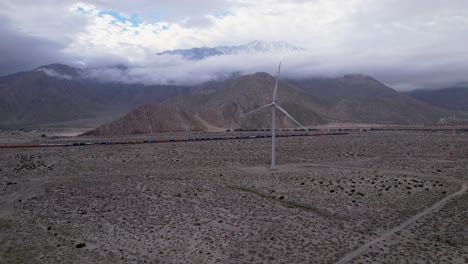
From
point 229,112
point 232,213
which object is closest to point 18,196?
point 232,213

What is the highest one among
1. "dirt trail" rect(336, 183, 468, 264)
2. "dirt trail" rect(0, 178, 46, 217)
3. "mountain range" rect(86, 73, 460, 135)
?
"mountain range" rect(86, 73, 460, 135)

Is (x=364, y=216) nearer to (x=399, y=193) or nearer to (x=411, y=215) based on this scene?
(x=411, y=215)

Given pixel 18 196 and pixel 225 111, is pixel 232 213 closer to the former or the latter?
pixel 18 196

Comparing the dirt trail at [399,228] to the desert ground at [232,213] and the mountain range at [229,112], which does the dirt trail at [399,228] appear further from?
the mountain range at [229,112]

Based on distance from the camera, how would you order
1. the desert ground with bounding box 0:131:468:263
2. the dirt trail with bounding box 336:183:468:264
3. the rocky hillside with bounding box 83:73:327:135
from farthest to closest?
the rocky hillside with bounding box 83:73:327:135
the desert ground with bounding box 0:131:468:263
the dirt trail with bounding box 336:183:468:264

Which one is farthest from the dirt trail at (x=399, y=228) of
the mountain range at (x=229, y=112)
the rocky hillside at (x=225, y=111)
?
the rocky hillside at (x=225, y=111)

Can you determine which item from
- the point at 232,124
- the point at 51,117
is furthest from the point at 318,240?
the point at 51,117

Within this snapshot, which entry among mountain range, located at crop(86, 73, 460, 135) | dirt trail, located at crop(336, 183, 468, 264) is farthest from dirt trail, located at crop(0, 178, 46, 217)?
mountain range, located at crop(86, 73, 460, 135)

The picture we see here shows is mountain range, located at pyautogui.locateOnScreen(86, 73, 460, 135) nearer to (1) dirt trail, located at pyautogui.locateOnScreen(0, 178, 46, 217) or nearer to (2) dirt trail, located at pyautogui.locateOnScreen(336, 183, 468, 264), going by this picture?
(1) dirt trail, located at pyautogui.locateOnScreen(0, 178, 46, 217)
